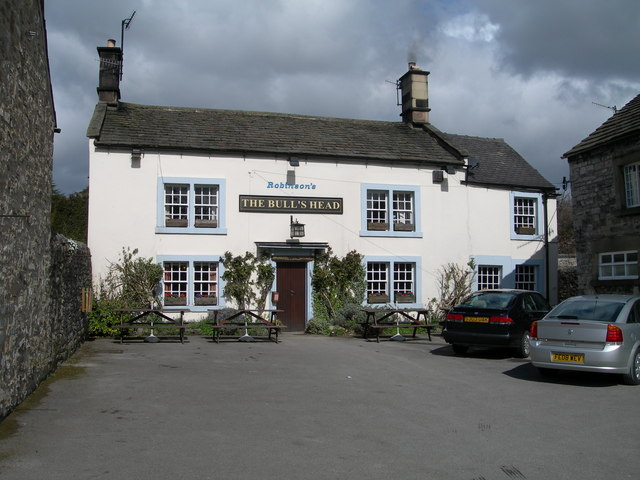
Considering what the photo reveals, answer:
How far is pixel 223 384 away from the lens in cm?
1026

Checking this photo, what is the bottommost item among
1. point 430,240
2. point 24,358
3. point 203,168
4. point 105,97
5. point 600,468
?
point 600,468

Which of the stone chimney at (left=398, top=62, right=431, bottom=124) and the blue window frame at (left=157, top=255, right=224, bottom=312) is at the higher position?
the stone chimney at (left=398, top=62, right=431, bottom=124)

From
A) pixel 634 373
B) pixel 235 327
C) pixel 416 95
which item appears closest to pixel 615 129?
pixel 416 95

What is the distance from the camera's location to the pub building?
19094mm

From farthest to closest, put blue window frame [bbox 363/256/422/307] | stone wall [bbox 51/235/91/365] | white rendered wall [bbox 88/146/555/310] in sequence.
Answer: blue window frame [bbox 363/256/422/307] → white rendered wall [bbox 88/146/555/310] → stone wall [bbox 51/235/91/365]

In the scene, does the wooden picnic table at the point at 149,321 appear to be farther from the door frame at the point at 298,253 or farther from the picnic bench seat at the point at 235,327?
the door frame at the point at 298,253

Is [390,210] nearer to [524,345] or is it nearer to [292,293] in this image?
[292,293]

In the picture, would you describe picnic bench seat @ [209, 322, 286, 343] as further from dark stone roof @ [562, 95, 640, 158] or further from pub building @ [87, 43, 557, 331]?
dark stone roof @ [562, 95, 640, 158]

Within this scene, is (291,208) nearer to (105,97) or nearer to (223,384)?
(105,97)

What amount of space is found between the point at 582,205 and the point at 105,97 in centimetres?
1575

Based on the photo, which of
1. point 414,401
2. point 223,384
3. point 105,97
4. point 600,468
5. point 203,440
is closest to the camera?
point 600,468

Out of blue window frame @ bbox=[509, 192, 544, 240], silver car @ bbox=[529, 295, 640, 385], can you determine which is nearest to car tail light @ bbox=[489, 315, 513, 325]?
silver car @ bbox=[529, 295, 640, 385]

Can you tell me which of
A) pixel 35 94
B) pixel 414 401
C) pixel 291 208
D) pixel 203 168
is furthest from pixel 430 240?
pixel 35 94

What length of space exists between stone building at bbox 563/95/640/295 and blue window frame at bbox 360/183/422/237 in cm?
523
